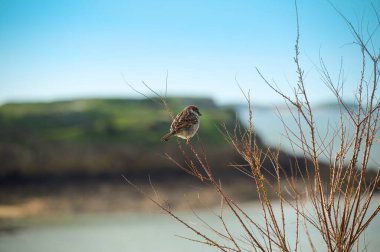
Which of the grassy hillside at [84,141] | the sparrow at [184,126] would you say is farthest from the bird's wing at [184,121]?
the grassy hillside at [84,141]

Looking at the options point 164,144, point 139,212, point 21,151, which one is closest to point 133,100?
point 164,144

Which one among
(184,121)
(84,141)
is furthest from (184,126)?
(84,141)

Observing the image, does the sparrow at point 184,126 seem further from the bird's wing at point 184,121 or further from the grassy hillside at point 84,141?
the grassy hillside at point 84,141

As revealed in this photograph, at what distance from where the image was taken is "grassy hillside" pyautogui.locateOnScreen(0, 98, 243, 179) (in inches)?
1543

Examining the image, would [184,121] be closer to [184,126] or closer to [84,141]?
[184,126]

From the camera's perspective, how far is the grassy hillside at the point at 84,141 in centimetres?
3919

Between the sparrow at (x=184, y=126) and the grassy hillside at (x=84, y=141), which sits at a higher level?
the sparrow at (x=184, y=126)

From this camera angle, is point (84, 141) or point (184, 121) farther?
point (84, 141)

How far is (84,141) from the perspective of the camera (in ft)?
137

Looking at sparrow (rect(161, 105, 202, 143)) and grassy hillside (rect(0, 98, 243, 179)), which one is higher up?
sparrow (rect(161, 105, 202, 143))

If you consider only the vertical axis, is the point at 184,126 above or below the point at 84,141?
above

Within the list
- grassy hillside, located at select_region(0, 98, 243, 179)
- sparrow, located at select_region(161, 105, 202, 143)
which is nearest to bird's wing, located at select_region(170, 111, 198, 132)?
sparrow, located at select_region(161, 105, 202, 143)

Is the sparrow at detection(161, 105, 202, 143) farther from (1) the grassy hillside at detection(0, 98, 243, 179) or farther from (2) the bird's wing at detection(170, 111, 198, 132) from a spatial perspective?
(1) the grassy hillside at detection(0, 98, 243, 179)

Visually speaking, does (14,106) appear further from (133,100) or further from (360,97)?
(360,97)
